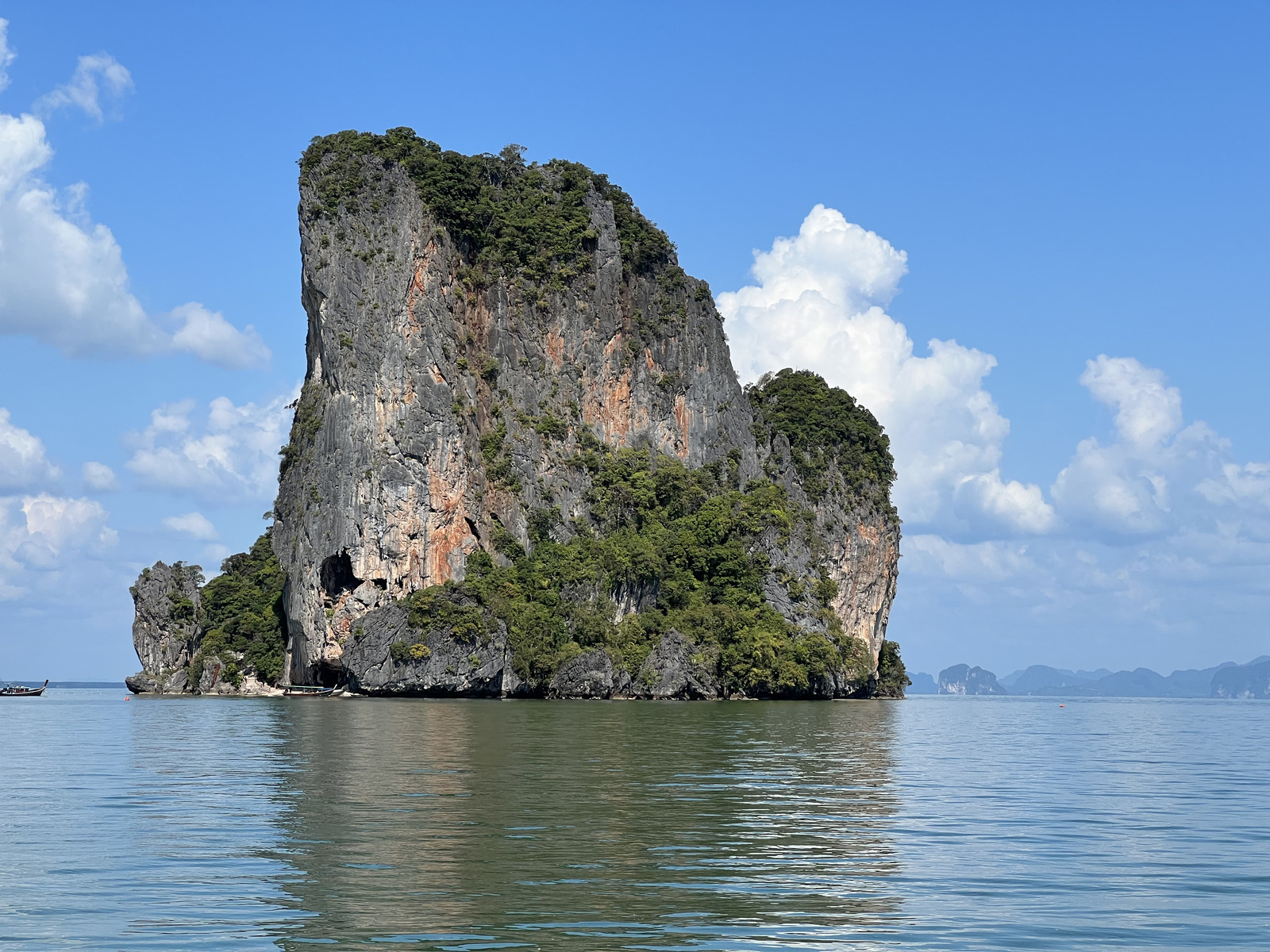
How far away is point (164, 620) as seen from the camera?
102750 millimetres

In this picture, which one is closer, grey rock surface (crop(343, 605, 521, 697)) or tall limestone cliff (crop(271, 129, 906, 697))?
grey rock surface (crop(343, 605, 521, 697))

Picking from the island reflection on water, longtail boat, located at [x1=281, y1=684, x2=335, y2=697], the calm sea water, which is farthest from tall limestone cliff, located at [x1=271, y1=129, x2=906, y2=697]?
the island reflection on water

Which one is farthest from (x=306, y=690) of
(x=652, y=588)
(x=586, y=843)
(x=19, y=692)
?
(x=586, y=843)

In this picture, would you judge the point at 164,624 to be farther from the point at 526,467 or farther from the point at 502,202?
the point at 502,202

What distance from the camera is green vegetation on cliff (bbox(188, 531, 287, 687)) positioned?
3725 inches

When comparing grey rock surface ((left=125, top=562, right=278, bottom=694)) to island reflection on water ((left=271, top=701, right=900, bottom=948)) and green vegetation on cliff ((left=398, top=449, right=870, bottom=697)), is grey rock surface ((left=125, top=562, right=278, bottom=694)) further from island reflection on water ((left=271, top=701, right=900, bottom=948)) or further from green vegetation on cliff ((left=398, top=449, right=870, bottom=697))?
island reflection on water ((left=271, top=701, right=900, bottom=948))

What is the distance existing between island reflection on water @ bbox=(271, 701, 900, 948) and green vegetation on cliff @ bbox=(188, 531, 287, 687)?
59644 mm

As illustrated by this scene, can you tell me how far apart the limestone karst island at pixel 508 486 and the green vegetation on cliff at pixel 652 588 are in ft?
0.66

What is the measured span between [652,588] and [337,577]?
889 inches

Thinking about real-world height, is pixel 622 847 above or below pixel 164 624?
below

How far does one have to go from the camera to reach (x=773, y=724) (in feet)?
172

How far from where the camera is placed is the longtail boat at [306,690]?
282ft

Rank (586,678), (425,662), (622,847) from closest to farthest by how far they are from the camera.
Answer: (622,847) < (425,662) < (586,678)

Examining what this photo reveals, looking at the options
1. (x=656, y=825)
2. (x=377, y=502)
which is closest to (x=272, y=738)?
(x=656, y=825)
